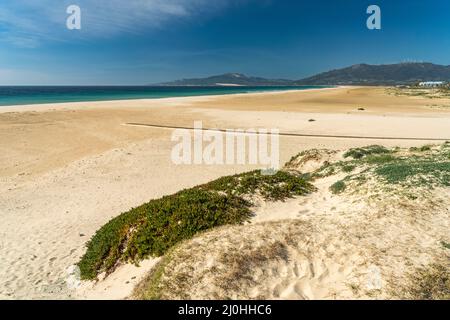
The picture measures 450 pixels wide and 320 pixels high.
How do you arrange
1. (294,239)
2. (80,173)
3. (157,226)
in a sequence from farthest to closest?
(80,173)
(157,226)
(294,239)

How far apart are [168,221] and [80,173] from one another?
1077 centimetres

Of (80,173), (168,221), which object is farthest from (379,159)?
(80,173)

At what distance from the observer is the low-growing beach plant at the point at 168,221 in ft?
26.1

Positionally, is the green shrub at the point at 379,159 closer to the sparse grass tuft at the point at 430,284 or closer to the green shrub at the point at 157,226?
the green shrub at the point at 157,226

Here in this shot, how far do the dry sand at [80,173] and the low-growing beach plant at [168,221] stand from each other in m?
0.67

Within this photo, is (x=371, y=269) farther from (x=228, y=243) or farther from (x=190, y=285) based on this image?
(x=190, y=285)

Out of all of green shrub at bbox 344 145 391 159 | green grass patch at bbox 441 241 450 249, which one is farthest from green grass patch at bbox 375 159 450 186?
green shrub at bbox 344 145 391 159

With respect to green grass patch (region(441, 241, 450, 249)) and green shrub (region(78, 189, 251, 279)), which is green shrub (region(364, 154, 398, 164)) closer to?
green shrub (region(78, 189, 251, 279))

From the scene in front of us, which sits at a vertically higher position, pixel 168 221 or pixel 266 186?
pixel 266 186

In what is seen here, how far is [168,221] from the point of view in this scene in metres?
8.47

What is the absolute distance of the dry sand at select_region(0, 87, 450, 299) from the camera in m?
8.97

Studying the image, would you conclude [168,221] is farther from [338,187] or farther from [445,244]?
[445,244]

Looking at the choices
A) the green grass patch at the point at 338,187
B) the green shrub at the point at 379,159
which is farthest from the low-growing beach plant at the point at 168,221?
the green shrub at the point at 379,159
